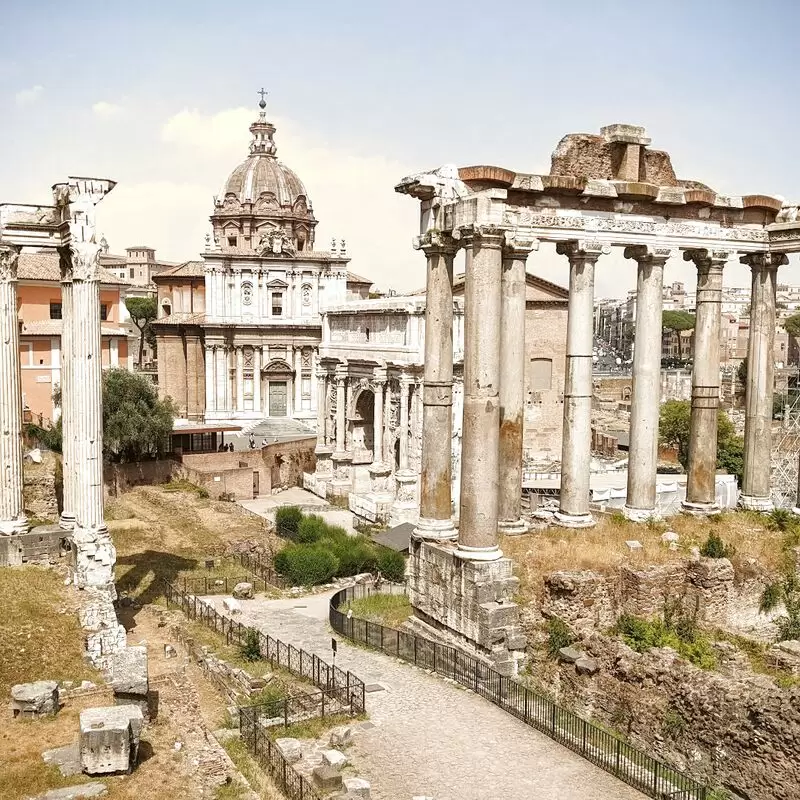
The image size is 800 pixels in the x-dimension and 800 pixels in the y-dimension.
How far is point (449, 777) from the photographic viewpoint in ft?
38.1

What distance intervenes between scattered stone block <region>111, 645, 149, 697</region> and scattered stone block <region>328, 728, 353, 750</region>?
2733mm

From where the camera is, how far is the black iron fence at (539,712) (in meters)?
11.2

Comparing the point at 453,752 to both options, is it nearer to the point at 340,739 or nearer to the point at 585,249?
the point at 340,739

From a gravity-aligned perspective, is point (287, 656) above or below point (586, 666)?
below

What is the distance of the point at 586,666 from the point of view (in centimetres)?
1326

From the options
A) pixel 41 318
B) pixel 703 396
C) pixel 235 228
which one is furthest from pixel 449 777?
pixel 235 228

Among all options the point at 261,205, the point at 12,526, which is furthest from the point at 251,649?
the point at 261,205

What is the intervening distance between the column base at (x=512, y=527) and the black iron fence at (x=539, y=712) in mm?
2532

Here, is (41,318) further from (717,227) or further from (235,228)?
(717,227)

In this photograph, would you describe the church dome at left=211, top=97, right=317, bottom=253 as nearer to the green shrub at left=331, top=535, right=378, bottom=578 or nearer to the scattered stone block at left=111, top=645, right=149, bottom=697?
the green shrub at left=331, top=535, right=378, bottom=578

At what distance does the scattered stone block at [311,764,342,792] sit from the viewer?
11.1 m

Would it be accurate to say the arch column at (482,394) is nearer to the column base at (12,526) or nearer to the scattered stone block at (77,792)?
the scattered stone block at (77,792)

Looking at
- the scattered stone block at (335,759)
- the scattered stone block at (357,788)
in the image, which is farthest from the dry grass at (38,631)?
the scattered stone block at (357,788)

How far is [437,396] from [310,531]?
1367 cm
